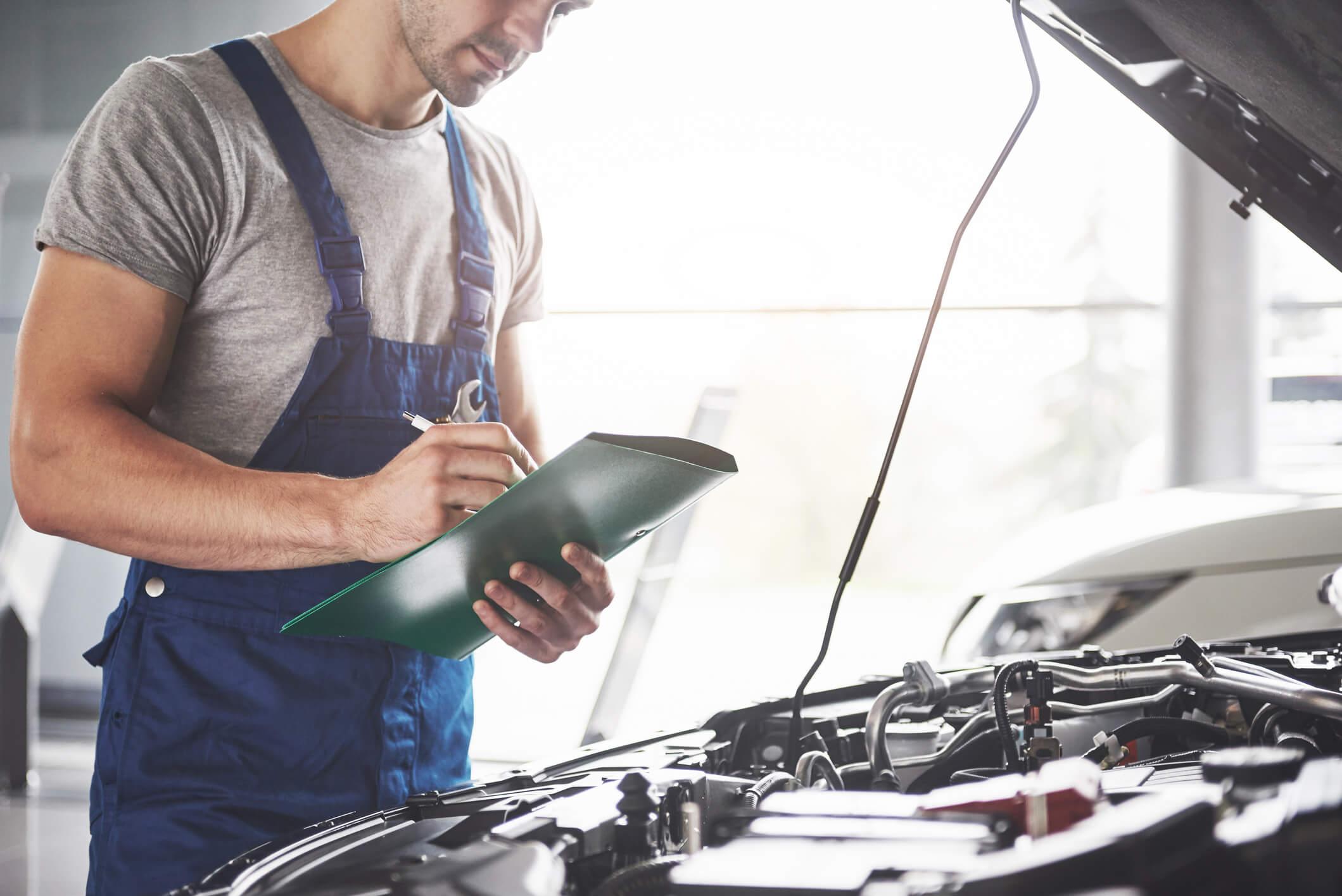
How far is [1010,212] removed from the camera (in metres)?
5.22

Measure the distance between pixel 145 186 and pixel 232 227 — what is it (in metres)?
0.09

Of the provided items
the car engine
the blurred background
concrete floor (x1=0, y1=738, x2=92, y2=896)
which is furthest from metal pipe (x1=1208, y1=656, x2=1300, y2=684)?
concrete floor (x1=0, y1=738, x2=92, y2=896)

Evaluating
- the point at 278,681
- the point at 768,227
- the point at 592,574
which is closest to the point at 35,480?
the point at 278,681

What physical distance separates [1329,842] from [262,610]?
0.87 m

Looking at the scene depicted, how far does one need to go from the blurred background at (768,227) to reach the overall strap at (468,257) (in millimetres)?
1579

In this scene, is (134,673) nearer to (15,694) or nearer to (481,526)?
(481,526)

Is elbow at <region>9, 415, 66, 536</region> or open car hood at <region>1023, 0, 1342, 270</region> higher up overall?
open car hood at <region>1023, 0, 1342, 270</region>

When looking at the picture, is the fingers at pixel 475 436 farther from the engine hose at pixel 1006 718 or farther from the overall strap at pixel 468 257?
the engine hose at pixel 1006 718

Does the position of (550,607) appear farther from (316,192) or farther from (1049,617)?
(1049,617)

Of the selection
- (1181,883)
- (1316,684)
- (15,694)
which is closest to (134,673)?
(1181,883)

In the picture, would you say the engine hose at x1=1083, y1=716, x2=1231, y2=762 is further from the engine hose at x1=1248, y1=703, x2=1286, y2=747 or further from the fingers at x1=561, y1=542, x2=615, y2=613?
the fingers at x1=561, y1=542, x2=615, y2=613

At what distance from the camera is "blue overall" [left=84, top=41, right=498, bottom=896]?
98 centimetres

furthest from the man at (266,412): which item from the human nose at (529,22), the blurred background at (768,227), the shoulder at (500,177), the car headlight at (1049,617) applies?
the blurred background at (768,227)

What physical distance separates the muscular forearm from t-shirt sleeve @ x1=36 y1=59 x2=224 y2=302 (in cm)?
14
